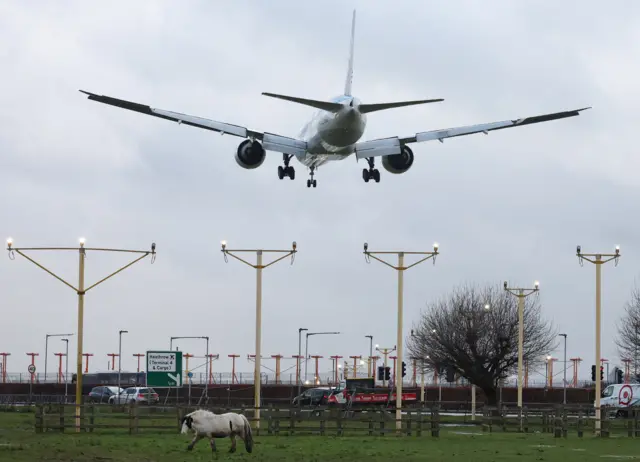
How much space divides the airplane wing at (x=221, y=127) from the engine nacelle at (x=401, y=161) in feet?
14.5

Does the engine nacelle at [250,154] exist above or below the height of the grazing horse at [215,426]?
above

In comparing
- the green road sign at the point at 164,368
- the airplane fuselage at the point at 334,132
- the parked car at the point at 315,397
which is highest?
the airplane fuselage at the point at 334,132

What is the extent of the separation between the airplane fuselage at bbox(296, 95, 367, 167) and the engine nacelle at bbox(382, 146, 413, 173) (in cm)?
234

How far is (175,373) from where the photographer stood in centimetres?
5500

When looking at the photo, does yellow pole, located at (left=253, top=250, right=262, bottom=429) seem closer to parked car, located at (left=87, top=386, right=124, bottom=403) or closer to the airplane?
the airplane

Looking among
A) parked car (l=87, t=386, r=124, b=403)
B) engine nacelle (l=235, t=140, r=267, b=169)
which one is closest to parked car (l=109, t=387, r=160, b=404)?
parked car (l=87, t=386, r=124, b=403)

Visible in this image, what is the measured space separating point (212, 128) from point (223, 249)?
6.35m

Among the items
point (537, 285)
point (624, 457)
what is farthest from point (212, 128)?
point (624, 457)

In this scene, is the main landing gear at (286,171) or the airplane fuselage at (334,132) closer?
the airplane fuselage at (334,132)

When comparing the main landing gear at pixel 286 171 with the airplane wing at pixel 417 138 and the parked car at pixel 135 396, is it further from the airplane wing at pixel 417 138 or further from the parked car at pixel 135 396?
the parked car at pixel 135 396

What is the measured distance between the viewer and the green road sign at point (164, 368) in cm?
5447

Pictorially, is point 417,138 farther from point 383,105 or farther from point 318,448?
point 318,448

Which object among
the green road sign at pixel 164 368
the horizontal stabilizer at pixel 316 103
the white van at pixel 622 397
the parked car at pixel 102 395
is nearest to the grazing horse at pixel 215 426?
the horizontal stabilizer at pixel 316 103

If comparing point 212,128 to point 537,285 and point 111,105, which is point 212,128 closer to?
point 111,105
